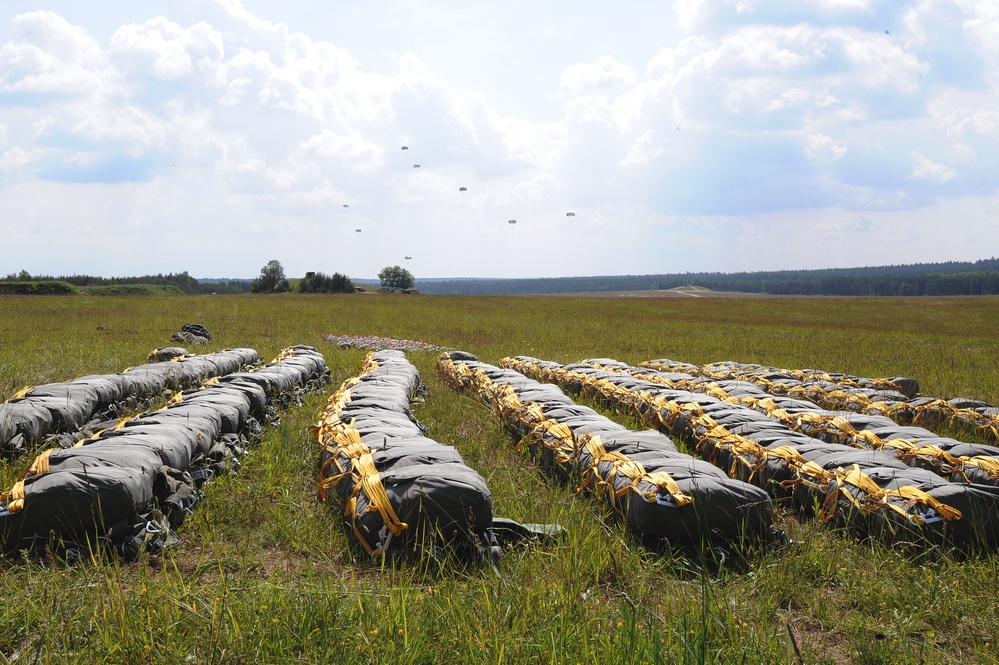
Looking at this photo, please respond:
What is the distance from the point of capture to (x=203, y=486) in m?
5.19

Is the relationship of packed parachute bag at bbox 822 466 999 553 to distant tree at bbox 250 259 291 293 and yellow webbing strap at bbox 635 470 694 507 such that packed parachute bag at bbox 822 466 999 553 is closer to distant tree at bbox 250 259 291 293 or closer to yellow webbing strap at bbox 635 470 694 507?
yellow webbing strap at bbox 635 470 694 507

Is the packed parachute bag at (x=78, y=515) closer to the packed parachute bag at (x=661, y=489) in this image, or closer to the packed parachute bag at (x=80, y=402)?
the packed parachute bag at (x=80, y=402)

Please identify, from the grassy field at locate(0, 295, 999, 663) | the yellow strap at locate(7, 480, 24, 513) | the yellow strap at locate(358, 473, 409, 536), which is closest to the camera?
the grassy field at locate(0, 295, 999, 663)

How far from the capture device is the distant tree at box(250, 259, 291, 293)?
80.9 m

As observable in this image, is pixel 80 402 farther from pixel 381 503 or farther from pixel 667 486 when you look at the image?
pixel 667 486

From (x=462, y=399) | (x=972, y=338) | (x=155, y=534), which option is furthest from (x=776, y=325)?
(x=155, y=534)

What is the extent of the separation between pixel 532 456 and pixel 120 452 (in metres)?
3.76

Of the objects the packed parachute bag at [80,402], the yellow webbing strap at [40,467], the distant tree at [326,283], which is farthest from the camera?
the distant tree at [326,283]

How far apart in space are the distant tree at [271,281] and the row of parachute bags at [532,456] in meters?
74.7

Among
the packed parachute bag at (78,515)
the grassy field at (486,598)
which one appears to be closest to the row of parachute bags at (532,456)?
the packed parachute bag at (78,515)

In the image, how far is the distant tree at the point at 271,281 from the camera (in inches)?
3184

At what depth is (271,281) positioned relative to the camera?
300ft

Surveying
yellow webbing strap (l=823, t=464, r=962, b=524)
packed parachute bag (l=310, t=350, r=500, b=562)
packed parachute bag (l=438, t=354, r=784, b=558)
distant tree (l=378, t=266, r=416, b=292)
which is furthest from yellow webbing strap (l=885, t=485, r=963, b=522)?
distant tree (l=378, t=266, r=416, b=292)

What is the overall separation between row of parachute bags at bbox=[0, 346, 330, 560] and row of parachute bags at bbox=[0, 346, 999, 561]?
15mm
